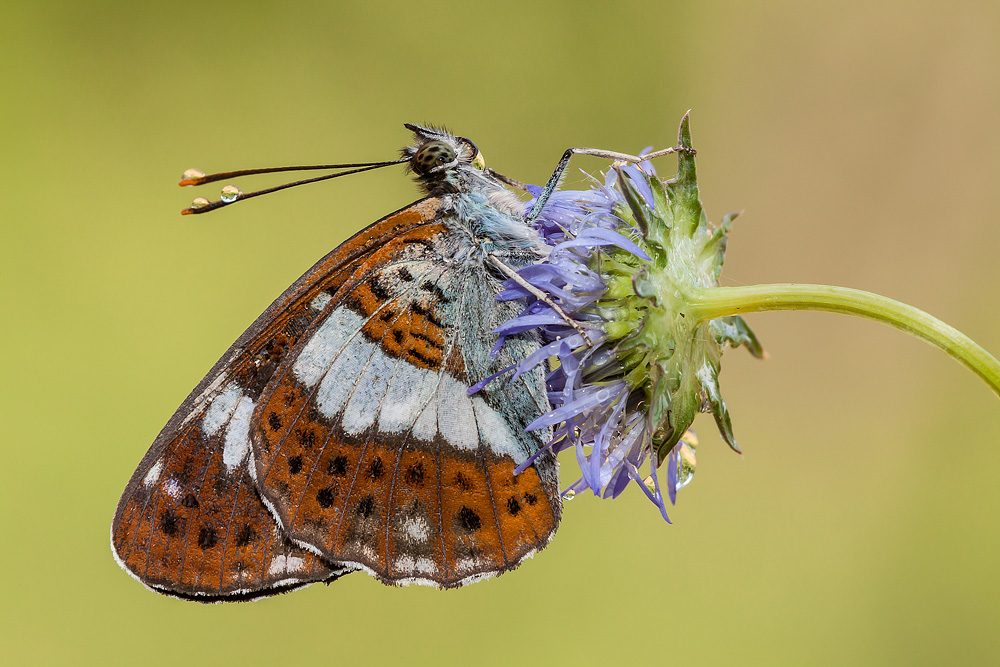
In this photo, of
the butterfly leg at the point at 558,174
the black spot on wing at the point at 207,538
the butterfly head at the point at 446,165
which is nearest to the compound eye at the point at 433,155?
the butterfly head at the point at 446,165

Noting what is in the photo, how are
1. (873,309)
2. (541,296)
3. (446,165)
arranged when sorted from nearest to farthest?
(873,309) < (541,296) < (446,165)

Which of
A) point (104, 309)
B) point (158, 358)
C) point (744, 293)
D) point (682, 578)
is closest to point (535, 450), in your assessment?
point (744, 293)

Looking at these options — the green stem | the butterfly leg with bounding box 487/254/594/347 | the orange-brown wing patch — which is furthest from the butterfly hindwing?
the green stem

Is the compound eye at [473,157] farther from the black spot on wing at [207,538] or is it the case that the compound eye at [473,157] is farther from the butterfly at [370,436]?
the black spot on wing at [207,538]

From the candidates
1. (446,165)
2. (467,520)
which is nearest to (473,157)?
(446,165)

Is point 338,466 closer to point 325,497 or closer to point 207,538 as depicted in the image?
point 325,497

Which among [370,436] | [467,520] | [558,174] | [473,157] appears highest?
[473,157]

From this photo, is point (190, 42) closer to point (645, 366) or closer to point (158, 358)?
point (158, 358)
